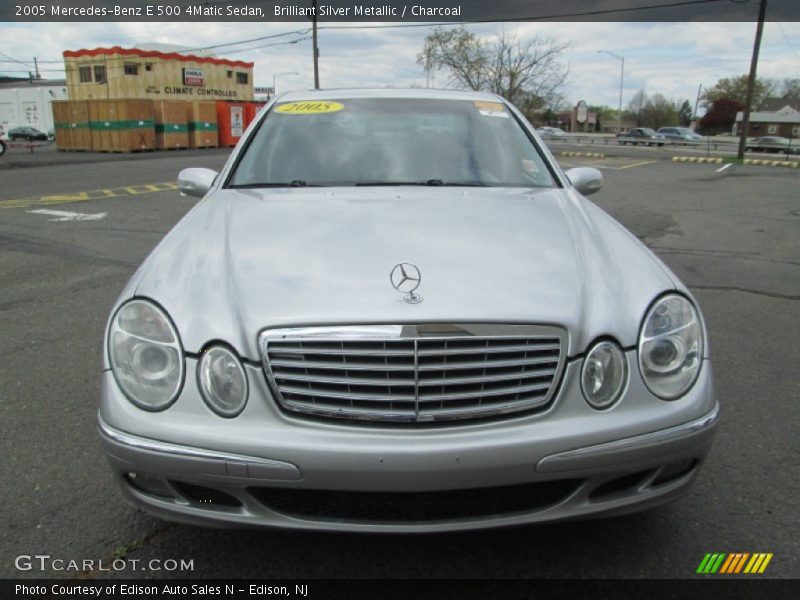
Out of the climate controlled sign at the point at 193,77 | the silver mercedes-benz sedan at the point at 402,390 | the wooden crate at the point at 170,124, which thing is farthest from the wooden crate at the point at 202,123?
the silver mercedes-benz sedan at the point at 402,390

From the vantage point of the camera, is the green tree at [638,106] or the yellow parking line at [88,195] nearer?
the yellow parking line at [88,195]

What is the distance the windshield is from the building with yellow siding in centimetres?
3815

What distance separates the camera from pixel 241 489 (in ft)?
6.14

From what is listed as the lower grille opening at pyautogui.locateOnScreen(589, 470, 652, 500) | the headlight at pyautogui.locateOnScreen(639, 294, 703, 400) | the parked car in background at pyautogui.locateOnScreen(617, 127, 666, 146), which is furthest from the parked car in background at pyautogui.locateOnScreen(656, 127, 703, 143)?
the lower grille opening at pyautogui.locateOnScreen(589, 470, 652, 500)

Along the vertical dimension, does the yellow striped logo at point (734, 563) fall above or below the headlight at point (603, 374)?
below

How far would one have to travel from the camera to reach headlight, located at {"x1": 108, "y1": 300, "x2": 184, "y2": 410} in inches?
77.0

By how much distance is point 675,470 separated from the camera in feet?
6.71

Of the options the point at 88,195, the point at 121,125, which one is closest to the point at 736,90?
the point at 121,125

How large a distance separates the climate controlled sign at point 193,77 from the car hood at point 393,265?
135 feet

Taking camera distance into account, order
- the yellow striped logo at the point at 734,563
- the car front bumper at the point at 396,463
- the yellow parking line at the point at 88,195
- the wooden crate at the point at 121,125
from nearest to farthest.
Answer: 1. the car front bumper at the point at 396,463
2. the yellow striped logo at the point at 734,563
3. the yellow parking line at the point at 88,195
4. the wooden crate at the point at 121,125

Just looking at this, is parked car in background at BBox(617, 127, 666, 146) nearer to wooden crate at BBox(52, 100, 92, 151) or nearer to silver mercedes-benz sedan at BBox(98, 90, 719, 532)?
wooden crate at BBox(52, 100, 92, 151)

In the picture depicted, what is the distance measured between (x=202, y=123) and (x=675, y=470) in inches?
1433

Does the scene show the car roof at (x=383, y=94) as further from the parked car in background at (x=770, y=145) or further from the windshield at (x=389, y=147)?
the parked car in background at (x=770, y=145)

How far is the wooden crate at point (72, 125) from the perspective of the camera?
1259 inches
